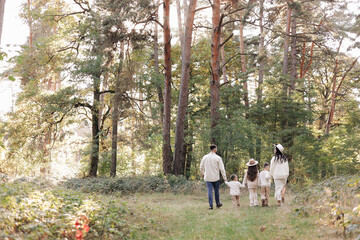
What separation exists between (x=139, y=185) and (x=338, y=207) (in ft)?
39.6

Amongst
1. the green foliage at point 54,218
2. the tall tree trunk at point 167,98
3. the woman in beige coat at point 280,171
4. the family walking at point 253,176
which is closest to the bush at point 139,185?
the tall tree trunk at point 167,98

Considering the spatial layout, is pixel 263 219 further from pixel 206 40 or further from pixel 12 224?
pixel 206 40

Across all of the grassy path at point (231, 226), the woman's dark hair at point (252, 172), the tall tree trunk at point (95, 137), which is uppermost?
the tall tree trunk at point (95, 137)

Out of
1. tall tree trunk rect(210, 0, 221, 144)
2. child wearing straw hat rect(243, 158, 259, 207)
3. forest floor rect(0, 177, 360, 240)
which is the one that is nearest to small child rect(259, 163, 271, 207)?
child wearing straw hat rect(243, 158, 259, 207)

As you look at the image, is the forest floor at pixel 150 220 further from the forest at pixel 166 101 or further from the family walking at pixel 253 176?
the forest at pixel 166 101

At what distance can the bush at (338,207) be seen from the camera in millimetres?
5348

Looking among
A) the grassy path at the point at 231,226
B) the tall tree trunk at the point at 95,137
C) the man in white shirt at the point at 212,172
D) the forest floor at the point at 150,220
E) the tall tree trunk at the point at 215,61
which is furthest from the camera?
the tall tree trunk at the point at 95,137

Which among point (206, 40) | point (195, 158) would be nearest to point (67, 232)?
point (195, 158)

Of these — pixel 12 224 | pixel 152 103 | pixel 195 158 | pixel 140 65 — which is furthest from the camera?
pixel 152 103

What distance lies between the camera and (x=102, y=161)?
25297 millimetres

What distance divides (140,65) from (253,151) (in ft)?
27.1

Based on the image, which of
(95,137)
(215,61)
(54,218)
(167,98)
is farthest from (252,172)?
(95,137)

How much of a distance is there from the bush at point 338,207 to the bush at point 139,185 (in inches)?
309

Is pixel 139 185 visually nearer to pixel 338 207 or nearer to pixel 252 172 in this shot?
pixel 252 172
